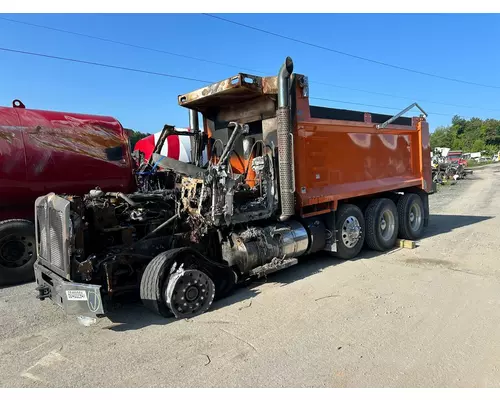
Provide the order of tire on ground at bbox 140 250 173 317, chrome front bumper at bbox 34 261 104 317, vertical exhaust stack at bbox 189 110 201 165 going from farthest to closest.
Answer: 1. vertical exhaust stack at bbox 189 110 201 165
2. tire on ground at bbox 140 250 173 317
3. chrome front bumper at bbox 34 261 104 317

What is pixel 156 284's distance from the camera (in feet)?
14.5

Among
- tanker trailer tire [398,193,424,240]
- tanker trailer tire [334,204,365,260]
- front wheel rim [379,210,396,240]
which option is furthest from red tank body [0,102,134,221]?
tanker trailer tire [398,193,424,240]

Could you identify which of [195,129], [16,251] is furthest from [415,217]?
[16,251]

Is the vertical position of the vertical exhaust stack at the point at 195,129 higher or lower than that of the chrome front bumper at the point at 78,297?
higher

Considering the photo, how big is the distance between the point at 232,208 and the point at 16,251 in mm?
3710

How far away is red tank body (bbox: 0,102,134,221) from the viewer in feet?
21.2

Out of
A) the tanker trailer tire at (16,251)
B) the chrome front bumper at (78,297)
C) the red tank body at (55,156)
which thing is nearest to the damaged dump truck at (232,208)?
the chrome front bumper at (78,297)

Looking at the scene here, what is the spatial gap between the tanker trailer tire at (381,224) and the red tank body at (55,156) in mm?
4835

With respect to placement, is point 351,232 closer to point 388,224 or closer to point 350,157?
point 350,157

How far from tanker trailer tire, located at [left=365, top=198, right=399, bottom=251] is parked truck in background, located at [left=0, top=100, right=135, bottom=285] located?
486 centimetres

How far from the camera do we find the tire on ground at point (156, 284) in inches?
174

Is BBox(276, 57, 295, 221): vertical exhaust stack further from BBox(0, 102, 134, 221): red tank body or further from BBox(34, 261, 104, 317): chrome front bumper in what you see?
BBox(0, 102, 134, 221): red tank body

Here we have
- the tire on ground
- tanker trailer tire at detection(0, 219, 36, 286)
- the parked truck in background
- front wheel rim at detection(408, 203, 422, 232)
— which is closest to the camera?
the tire on ground

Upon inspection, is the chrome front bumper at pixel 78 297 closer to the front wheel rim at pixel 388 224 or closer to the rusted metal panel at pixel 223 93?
the rusted metal panel at pixel 223 93
